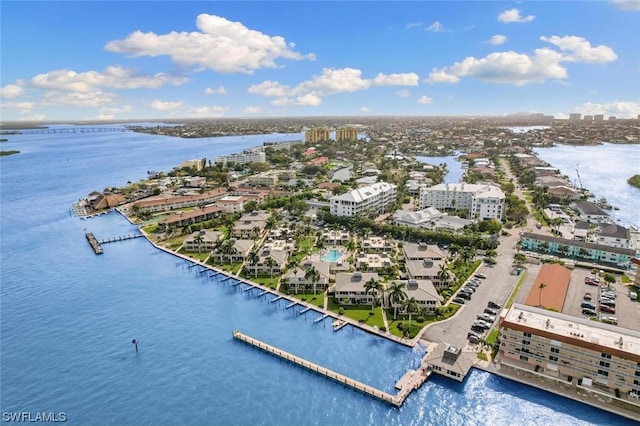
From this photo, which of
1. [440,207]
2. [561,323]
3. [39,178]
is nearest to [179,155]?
[39,178]

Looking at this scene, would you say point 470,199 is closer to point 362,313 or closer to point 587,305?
point 587,305

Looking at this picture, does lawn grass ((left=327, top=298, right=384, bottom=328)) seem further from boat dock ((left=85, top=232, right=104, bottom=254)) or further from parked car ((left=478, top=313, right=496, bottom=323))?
boat dock ((left=85, top=232, right=104, bottom=254))

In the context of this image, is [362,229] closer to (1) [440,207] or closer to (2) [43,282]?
(1) [440,207]

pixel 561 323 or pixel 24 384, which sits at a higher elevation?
pixel 561 323

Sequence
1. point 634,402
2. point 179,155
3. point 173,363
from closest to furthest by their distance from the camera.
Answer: point 634,402 < point 173,363 < point 179,155

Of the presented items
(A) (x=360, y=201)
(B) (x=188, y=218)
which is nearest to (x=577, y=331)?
(A) (x=360, y=201)

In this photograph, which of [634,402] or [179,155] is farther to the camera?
[179,155]
